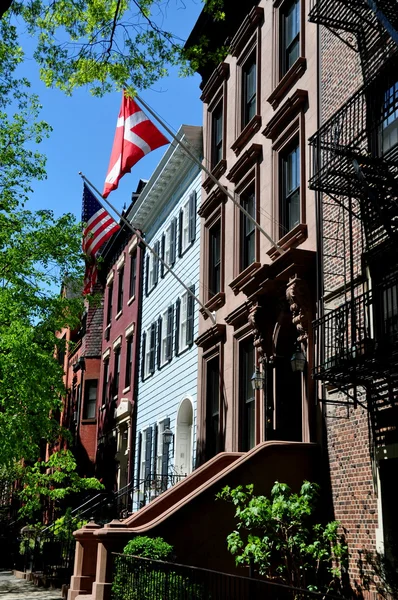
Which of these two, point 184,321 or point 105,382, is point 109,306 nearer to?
point 105,382

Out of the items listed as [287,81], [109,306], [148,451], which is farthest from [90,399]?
[287,81]

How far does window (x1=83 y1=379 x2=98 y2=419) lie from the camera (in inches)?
1442

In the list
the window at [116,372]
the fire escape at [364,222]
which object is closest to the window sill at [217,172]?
the fire escape at [364,222]

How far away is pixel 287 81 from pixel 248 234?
381cm

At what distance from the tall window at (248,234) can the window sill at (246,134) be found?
51.6 inches

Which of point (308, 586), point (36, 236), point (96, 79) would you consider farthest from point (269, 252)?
point (36, 236)

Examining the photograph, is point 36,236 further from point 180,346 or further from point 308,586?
point 308,586

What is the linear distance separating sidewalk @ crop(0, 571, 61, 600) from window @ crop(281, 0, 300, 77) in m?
13.7

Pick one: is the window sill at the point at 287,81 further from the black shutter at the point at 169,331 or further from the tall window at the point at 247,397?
the black shutter at the point at 169,331

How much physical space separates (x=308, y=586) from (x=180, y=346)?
483 inches

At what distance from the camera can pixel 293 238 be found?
49.8ft

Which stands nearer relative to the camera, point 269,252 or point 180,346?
point 269,252

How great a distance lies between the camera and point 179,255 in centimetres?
2486

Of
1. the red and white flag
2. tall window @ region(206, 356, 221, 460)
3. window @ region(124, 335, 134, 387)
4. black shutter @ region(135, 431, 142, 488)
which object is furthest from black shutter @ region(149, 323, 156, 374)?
the red and white flag
